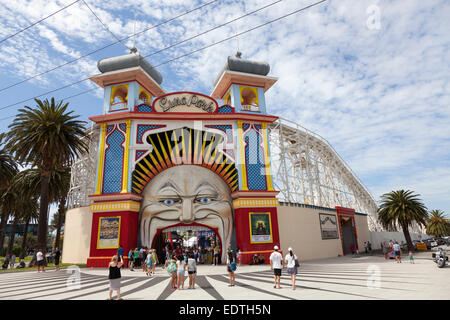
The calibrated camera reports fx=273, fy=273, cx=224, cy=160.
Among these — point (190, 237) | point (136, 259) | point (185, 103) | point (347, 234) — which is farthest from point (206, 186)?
point (190, 237)

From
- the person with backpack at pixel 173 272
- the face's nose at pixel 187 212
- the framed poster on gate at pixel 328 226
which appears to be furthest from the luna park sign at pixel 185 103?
the person with backpack at pixel 173 272

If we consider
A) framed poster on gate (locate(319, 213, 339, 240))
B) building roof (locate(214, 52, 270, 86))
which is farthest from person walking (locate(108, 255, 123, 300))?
framed poster on gate (locate(319, 213, 339, 240))

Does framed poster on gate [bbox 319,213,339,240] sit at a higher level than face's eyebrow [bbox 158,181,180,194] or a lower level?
lower

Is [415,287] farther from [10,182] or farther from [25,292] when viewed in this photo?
[10,182]

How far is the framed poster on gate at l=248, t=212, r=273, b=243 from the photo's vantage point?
2235 cm

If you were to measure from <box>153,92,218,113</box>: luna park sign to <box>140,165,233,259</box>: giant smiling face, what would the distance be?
210 inches

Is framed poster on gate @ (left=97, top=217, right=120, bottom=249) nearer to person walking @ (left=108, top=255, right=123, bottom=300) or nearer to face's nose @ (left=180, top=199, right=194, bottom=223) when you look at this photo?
face's nose @ (left=180, top=199, right=194, bottom=223)

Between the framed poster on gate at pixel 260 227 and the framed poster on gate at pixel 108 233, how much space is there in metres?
10.6

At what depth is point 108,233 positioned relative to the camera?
21375 millimetres

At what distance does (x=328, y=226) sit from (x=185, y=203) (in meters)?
15.7

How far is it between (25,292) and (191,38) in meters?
12.4

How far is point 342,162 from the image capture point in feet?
126
